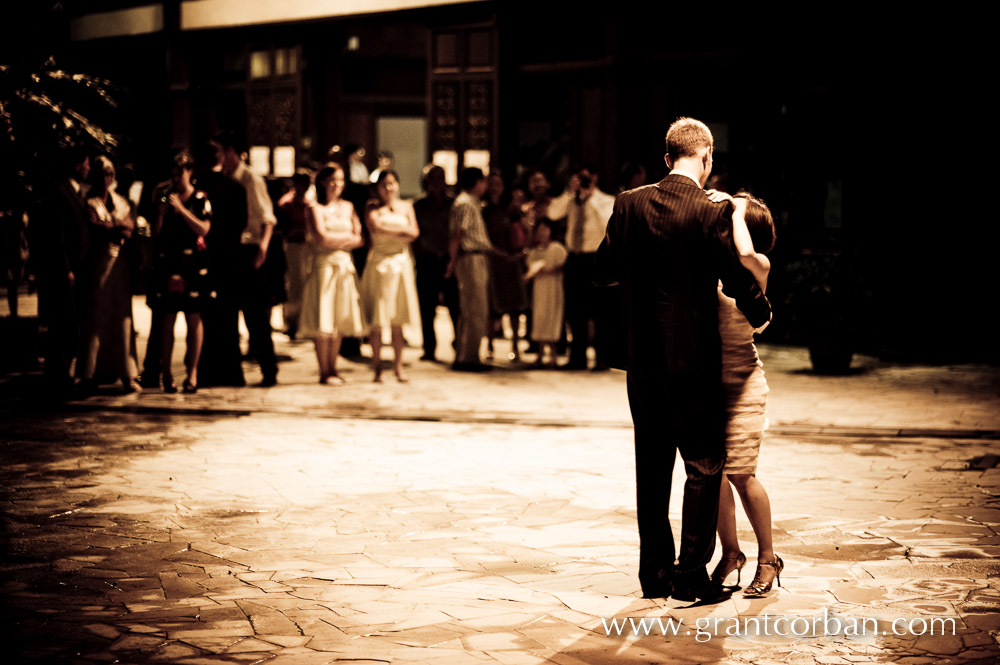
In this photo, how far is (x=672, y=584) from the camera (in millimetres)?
5746

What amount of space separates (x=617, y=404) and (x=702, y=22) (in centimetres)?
723

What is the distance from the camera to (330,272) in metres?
12.2

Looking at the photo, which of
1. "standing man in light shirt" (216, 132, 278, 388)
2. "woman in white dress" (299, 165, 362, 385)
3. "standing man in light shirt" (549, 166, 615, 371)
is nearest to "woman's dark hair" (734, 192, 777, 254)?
"woman in white dress" (299, 165, 362, 385)

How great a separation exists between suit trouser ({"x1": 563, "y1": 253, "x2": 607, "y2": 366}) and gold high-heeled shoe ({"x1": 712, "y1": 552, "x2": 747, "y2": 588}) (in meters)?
7.48

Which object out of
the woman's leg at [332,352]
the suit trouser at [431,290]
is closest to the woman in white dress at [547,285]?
the suit trouser at [431,290]

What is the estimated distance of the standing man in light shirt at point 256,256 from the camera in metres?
12.0

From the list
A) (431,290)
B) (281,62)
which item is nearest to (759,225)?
(431,290)

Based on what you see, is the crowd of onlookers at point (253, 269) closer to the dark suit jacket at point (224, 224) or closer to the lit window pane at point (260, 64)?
the dark suit jacket at point (224, 224)

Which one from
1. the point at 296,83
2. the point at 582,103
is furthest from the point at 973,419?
the point at 296,83

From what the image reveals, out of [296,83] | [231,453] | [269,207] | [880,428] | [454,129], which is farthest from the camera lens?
[296,83]

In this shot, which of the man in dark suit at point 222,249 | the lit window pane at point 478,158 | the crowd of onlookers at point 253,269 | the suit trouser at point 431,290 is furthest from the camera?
the lit window pane at point 478,158

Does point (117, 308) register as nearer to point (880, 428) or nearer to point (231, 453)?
point (231, 453)

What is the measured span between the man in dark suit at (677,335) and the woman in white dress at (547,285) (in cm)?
781

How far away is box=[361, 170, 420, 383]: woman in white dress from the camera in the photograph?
40.4ft
